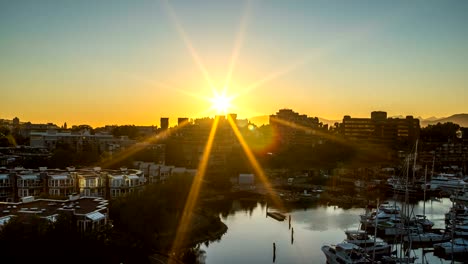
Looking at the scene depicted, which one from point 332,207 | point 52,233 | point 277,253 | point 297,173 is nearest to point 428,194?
point 332,207

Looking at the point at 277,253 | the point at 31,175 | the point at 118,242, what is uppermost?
the point at 31,175

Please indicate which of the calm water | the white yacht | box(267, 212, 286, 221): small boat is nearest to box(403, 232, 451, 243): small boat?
the calm water

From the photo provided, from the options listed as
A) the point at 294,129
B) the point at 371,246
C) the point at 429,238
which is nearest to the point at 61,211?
the point at 371,246

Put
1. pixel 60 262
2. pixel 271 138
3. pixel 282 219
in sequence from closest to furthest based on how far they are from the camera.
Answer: pixel 60 262 → pixel 282 219 → pixel 271 138

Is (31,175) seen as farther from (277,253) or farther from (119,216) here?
(277,253)

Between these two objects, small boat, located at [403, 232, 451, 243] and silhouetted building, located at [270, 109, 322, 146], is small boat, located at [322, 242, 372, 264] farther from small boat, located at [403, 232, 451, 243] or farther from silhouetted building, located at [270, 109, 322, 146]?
silhouetted building, located at [270, 109, 322, 146]

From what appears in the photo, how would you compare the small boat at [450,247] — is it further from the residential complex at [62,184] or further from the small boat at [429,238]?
the residential complex at [62,184]

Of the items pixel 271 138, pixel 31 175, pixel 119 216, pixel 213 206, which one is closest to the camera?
pixel 119 216
